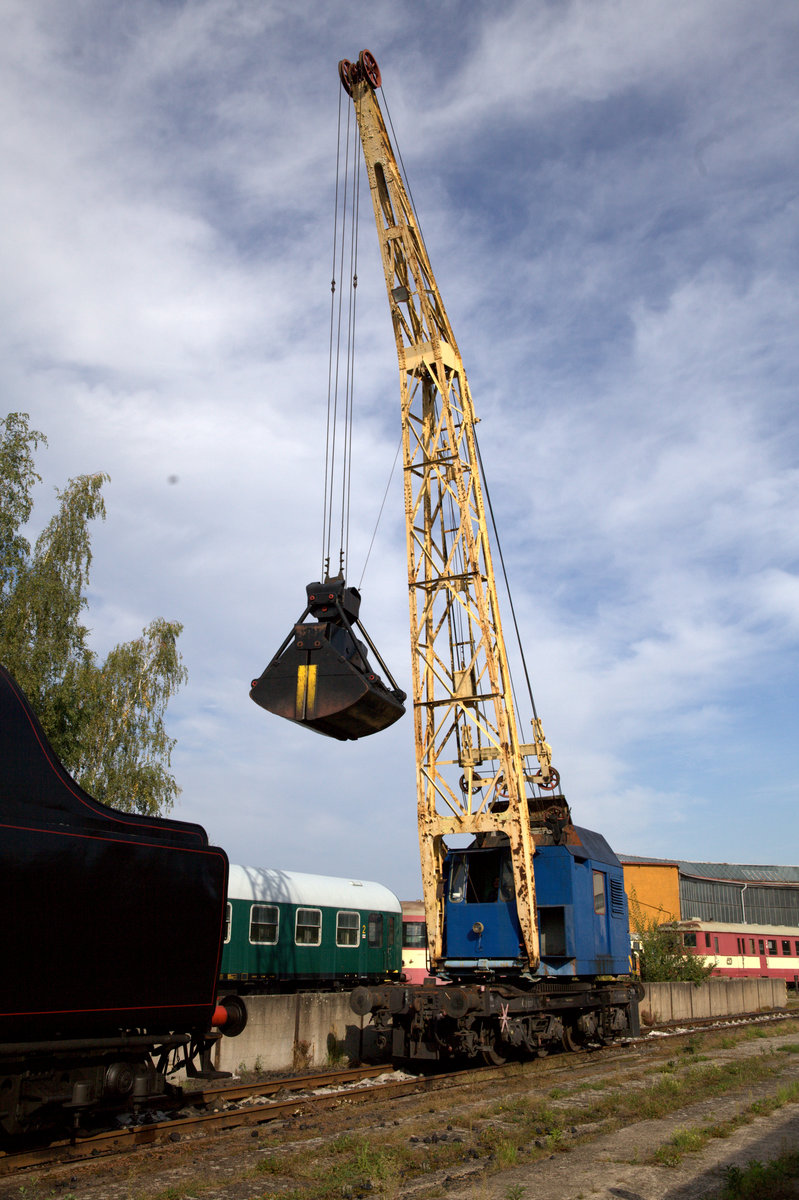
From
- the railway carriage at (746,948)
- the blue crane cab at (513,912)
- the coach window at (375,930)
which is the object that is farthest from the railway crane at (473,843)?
the railway carriage at (746,948)

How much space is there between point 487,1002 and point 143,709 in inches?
656

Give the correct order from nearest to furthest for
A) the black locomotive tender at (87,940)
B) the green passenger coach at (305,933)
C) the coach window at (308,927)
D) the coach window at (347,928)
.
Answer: the black locomotive tender at (87,940)
the green passenger coach at (305,933)
the coach window at (308,927)
the coach window at (347,928)

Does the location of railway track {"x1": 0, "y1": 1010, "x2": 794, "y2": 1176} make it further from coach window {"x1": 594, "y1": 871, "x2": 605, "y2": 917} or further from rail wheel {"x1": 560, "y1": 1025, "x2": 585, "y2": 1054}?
coach window {"x1": 594, "y1": 871, "x2": 605, "y2": 917}

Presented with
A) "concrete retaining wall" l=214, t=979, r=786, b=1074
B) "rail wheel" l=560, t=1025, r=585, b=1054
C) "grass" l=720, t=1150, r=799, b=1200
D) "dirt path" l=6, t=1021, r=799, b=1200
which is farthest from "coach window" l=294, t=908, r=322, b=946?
"grass" l=720, t=1150, r=799, b=1200

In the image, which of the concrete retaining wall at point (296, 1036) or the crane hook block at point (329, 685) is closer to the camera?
the crane hook block at point (329, 685)

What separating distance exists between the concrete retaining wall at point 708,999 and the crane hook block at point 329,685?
1416 cm

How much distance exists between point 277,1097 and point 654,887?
36624mm

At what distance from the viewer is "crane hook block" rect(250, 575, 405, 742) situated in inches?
393

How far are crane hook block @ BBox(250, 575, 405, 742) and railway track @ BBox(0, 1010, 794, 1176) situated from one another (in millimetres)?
4211

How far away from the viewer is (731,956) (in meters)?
41.8

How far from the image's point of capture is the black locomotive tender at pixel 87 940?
6.62 m

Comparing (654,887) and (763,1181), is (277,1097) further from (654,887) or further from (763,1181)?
(654,887)

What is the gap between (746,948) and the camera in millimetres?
42906

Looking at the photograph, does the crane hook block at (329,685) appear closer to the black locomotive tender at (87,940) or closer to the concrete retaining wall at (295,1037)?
the black locomotive tender at (87,940)
